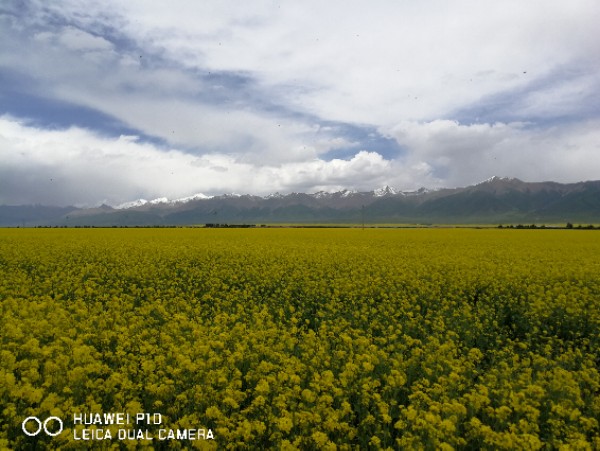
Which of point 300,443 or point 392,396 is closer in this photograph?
point 300,443

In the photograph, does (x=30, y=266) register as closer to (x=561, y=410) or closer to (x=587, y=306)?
(x=561, y=410)

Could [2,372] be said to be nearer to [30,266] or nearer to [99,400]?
[99,400]

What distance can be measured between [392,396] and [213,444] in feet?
11.4

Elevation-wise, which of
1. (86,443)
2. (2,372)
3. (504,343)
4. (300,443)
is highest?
(2,372)

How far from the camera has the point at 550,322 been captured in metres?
12.0

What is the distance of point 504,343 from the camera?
10.7m

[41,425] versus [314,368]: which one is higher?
[41,425]

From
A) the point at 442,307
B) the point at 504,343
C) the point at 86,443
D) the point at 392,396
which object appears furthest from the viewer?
the point at 442,307

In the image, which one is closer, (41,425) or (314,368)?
(41,425)

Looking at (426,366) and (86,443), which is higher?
(86,443)

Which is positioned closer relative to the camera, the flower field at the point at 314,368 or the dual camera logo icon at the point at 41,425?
the dual camera logo icon at the point at 41,425

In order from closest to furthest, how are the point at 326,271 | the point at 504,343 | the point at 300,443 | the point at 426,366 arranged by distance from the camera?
the point at 300,443, the point at 426,366, the point at 504,343, the point at 326,271

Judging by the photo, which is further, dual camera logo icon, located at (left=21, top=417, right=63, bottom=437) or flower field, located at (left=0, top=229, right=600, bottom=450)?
flower field, located at (left=0, top=229, right=600, bottom=450)

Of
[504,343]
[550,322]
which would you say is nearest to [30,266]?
[504,343]
